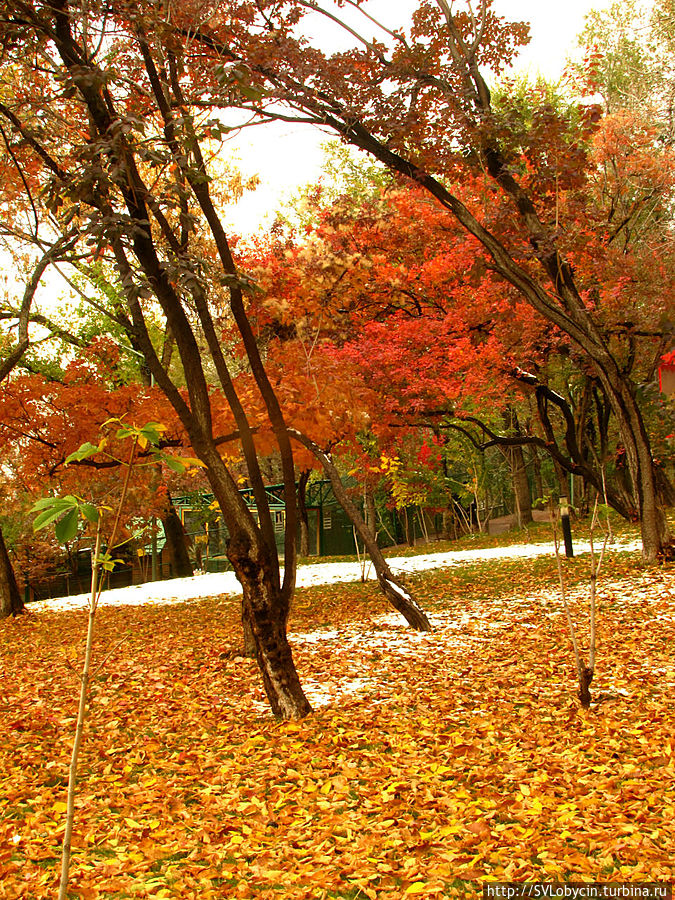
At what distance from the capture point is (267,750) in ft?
11.9

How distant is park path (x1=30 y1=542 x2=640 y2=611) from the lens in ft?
38.1

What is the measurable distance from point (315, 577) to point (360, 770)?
9.20 m

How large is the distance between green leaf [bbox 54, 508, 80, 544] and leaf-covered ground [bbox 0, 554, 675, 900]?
72cm

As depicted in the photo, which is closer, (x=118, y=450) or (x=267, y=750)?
(x=267, y=750)

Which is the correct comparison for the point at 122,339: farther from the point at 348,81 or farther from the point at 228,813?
the point at 228,813

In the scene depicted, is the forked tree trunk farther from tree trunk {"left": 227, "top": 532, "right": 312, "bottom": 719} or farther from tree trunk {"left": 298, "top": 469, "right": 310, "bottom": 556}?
tree trunk {"left": 298, "top": 469, "right": 310, "bottom": 556}

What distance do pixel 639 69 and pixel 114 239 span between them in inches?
605

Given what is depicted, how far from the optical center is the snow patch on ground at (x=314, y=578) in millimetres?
11578

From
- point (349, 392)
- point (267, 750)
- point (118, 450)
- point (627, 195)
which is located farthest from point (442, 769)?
point (627, 195)

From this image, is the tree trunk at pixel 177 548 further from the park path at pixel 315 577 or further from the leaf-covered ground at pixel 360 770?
the leaf-covered ground at pixel 360 770

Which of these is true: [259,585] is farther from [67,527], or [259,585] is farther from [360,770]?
[67,527]

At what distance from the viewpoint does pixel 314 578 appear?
12336 millimetres

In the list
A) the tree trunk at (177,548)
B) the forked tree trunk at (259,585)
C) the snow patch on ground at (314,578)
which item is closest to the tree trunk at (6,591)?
the snow patch on ground at (314,578)

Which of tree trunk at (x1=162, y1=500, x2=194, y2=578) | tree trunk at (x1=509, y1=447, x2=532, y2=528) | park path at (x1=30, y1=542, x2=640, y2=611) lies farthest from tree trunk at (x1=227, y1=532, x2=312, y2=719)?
tree trunk at (x1=509, y1=447, x2=532, y2=528)
